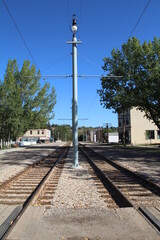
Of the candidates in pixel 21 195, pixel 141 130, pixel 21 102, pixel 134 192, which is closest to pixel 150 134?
pixel 141 130

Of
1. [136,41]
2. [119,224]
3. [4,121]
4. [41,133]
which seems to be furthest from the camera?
[41,133]

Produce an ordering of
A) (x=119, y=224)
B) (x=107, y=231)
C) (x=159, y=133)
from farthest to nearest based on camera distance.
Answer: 1. (x=159, y=133)
2. (x=119, y=224)
3. (x=107, y=231)

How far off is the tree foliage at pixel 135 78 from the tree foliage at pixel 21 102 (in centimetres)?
1538

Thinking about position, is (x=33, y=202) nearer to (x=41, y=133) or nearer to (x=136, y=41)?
(x=136, y=41)

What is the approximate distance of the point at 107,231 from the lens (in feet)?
15.5

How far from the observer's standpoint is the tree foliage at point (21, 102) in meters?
42.2

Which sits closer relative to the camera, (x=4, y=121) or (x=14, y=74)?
(x=4, y=121)

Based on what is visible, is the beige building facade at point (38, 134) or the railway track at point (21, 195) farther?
the beige building facade at point (38, 134)

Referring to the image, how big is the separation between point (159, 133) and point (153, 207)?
62565mm

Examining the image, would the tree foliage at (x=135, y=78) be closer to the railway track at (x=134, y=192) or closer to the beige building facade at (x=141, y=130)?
the railway track at (x=134, y=192)

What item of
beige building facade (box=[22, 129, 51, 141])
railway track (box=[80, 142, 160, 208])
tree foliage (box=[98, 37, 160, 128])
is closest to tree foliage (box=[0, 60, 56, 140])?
tree foliage (box=[98, 37, 160, 128])

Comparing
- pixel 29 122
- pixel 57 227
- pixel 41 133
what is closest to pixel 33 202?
pixel 57 227

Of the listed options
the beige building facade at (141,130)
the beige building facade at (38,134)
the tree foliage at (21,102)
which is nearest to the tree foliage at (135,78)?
the tree foliage at (21,102)

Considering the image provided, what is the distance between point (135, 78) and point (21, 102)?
23360 millimetres
